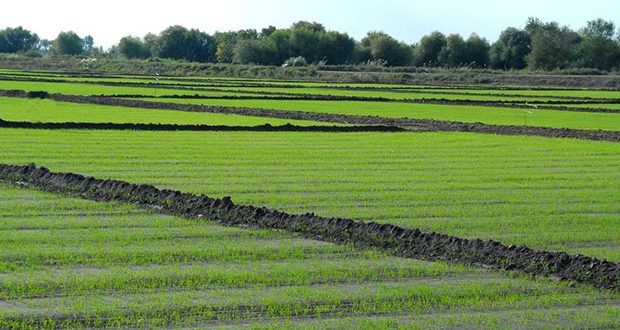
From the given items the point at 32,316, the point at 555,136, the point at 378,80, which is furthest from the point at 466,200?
the point at 378,80

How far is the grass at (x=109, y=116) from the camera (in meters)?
35.0

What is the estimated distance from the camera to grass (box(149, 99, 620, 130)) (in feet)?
124

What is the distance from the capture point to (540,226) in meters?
15.0

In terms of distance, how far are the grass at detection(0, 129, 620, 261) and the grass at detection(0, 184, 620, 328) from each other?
217 cm

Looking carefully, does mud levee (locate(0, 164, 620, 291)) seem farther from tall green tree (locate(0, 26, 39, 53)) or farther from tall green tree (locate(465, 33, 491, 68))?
tall green tree (locate(0, 26, 39, 53))

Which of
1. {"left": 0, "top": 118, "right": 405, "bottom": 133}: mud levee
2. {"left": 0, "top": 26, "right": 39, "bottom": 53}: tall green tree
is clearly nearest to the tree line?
{"left": 0, "top": 26, "right": 39, "bottom": 53}: tall green tree

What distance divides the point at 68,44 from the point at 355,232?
18136cm

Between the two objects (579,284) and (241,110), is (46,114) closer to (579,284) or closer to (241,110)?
(241,110)

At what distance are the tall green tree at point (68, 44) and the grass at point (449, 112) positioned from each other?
146224 millimetres

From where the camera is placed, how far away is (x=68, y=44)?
189500mm

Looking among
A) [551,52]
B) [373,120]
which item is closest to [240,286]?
[373,120]

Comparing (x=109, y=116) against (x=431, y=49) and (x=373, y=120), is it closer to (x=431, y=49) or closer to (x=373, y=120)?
(x=373, y=120)

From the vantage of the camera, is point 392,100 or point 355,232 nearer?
point 355,232

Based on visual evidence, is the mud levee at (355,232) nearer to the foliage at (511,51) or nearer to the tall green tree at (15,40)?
the foliage at (511,51)
